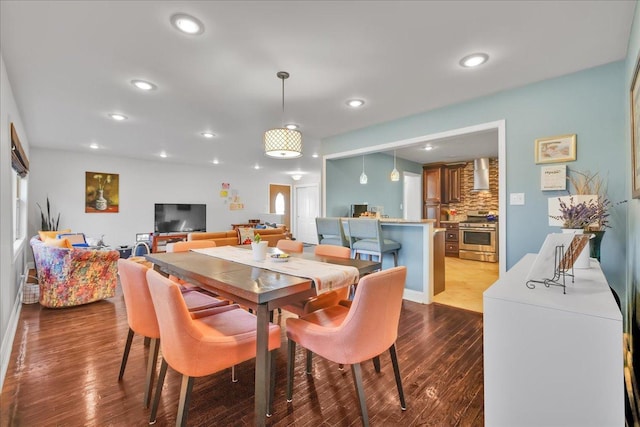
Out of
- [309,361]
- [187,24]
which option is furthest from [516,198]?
[187,24]

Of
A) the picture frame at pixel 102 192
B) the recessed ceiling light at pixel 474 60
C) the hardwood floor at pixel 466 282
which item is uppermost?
the recessed ceiling light at pixel 474 60

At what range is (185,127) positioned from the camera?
14.1 feet

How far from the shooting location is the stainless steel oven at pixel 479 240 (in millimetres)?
6406

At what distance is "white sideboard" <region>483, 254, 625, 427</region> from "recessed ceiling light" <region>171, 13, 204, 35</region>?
7.23 ft

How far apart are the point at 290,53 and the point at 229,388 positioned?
2376 millimetres

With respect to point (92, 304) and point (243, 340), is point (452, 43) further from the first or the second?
point (92, 304)

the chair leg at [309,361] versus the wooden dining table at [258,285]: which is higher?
the wooden dining table at [258,285]

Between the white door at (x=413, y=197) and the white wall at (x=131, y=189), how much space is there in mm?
4487

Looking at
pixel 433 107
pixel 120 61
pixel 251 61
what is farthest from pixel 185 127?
pixel 433 107

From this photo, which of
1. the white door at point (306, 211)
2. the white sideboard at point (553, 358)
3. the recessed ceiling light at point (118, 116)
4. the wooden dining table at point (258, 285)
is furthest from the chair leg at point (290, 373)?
the white door at point (306, 211)

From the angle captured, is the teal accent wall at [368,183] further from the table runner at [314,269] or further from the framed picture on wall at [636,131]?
the framed picture on wall at [636,131]

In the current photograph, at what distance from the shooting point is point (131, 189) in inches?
276

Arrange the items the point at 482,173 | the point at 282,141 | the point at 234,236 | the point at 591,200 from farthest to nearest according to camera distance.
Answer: the point at 482,173
the point at 234,236
the point at 282,141
the point at 591,200

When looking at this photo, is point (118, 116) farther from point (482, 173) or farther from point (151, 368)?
point (482, 173)
